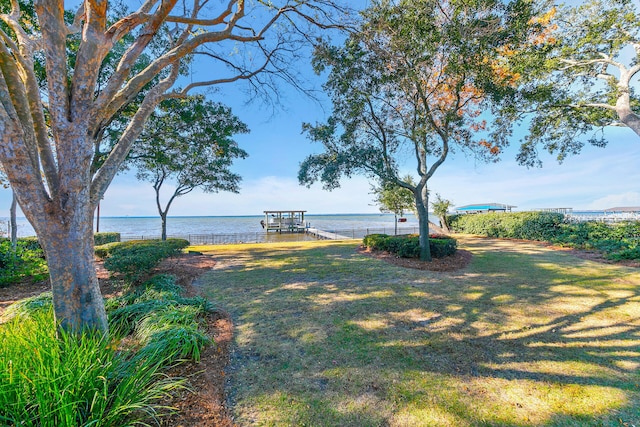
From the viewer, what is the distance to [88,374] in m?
1.80

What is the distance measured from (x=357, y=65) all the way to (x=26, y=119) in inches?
263

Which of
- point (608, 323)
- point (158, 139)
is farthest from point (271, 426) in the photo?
point (158, 139)

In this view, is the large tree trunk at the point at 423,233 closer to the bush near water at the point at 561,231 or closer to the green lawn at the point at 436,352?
the green lawn at the point at 436,352

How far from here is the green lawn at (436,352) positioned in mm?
1979

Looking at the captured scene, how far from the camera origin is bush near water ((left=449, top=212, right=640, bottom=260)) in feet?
27.3

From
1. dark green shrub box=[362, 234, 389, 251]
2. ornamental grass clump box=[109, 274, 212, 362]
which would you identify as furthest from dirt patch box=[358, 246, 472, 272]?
ornamental grass clump box=[109, 274, 212, 362]

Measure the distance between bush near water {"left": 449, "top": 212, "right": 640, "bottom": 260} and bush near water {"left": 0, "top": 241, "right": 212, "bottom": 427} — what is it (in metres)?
11.6

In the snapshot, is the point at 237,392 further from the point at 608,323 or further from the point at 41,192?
the point at 608,323

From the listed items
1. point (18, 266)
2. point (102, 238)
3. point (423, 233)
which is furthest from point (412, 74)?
point (102, 238)

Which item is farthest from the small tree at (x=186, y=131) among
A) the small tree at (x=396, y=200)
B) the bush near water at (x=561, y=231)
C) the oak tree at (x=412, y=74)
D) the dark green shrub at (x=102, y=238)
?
the bush near water at (x=561, y=231)

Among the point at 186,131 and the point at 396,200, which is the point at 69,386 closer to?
the point at 186,131

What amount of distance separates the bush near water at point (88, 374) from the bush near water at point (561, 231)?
11613 millimetres

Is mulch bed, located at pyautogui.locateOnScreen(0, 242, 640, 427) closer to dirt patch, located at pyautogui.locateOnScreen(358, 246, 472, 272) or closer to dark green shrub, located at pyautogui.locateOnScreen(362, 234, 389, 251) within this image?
dirt patch, located at pyautogui.locateOnScreen(358, 246, 472, 272)

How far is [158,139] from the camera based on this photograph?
8016 millimetres
